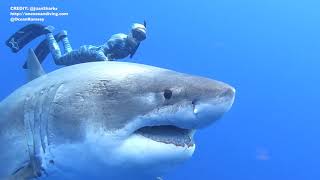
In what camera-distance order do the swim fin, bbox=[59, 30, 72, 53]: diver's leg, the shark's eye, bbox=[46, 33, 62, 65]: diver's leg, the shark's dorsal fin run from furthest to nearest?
the swim fin
bbox=[59, 30, 72, 53]: diver's leg
bbox=[46, 33, 62, 65]: diver's leg
the shark's dorsal fin
the shark's eye

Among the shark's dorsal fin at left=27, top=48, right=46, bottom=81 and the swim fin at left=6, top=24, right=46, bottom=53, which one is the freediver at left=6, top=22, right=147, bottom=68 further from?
the shark's dorsal fin at left=27, top=48, right=46, bottom=81

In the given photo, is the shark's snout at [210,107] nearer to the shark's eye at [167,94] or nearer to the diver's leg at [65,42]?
the shark's eye at [167,94]

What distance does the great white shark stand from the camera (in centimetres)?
289

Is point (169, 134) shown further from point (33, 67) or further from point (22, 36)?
point (22, 36)

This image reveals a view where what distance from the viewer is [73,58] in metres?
7.45

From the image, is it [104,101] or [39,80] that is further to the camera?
[39,80]

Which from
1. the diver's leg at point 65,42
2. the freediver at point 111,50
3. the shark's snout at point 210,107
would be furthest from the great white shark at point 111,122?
the diver's leg at point 65,42

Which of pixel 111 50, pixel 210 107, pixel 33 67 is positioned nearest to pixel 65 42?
pixel 111 50

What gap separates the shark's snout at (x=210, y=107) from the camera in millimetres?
2805

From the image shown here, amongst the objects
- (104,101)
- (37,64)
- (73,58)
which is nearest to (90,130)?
(104,101)

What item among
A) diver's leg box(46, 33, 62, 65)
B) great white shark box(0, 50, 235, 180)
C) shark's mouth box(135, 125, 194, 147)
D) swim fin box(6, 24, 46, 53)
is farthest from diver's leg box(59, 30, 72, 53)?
shark's mouth box(135, 125, 194, 147)

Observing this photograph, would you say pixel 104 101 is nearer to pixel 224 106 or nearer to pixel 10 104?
pixel 224 106

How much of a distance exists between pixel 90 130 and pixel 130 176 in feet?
1.25

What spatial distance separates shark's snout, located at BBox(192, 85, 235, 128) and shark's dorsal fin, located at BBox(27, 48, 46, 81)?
2.12m
